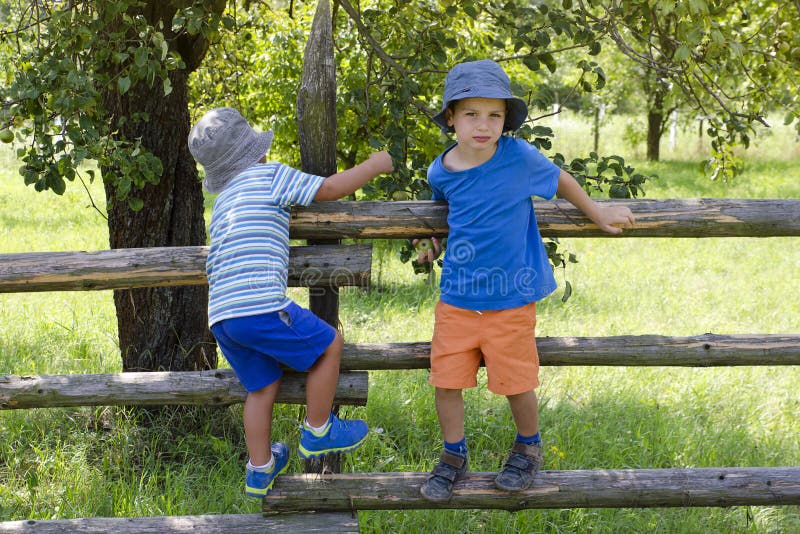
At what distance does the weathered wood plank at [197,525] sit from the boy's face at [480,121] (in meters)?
1.50

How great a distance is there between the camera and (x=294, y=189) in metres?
2.68

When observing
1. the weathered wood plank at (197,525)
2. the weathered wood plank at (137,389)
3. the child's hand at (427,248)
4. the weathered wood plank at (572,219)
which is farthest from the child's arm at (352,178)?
the weathered wood plank at (197,525)

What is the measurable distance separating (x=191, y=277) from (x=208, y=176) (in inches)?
16.9

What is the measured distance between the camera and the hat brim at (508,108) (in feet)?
8.48

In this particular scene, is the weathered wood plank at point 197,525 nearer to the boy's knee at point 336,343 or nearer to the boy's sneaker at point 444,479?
the boy's sneaker at point 444,479

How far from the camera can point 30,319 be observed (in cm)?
608

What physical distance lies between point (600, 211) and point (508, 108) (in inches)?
20.4

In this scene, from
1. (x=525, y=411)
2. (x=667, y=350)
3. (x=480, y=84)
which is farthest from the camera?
(x=667, y=350)

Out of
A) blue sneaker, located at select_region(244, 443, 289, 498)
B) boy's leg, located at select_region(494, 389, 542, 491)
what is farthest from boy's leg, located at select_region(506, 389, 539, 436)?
blue sneaker, located at select_region(244, 443, 289, 498)

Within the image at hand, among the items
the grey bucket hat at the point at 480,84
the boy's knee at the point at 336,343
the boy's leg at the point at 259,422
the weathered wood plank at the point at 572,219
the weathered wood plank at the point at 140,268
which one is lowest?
the boy's leg at the point at 259,422

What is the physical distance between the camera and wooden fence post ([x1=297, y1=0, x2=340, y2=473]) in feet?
9.49

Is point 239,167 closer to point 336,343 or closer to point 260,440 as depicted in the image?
point 336,343

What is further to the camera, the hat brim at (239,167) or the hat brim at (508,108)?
the hat brim at (239,167)

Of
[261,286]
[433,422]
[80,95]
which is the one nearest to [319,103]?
[261,286]
